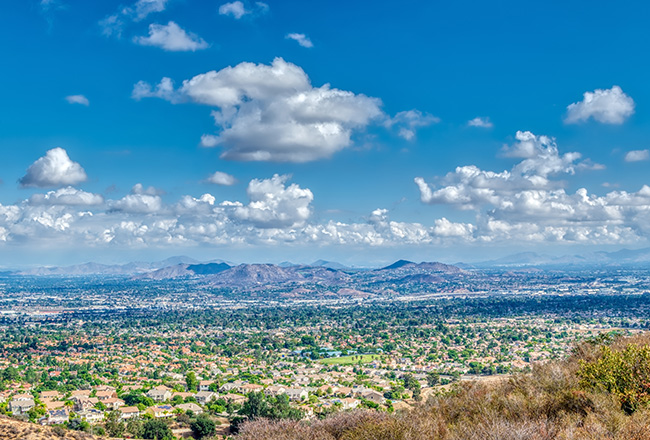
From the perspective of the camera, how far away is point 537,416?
12938 millimetres

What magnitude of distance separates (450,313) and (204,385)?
264 ft

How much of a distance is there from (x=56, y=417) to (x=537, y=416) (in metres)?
28.4

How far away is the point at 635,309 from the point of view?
111062 millimetres

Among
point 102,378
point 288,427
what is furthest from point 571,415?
point 102,378

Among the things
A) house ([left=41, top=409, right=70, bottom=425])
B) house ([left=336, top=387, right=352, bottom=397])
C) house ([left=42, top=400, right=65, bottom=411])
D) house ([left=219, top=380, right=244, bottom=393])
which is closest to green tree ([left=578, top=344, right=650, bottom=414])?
house ([left=41, top=409, right=70, bottom=425])

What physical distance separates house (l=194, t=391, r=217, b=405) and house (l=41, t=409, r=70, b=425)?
8.78 m

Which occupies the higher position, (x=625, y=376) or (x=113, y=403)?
(x=625, y=376)

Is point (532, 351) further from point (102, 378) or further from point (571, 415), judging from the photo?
point (571, 415)

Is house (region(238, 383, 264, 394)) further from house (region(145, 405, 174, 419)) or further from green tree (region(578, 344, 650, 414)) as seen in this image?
green tree (region(578, 344, 650, 414))

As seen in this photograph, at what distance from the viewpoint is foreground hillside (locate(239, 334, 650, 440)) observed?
10.2 meters

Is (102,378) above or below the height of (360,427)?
below

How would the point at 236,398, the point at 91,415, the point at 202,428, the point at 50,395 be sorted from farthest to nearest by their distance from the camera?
the point at 50,395, the point at 236,398, the point at 91,415, the point at 202,428

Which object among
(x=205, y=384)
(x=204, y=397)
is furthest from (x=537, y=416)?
(x=205, y=384)

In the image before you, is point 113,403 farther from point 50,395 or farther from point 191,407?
point 50,395
